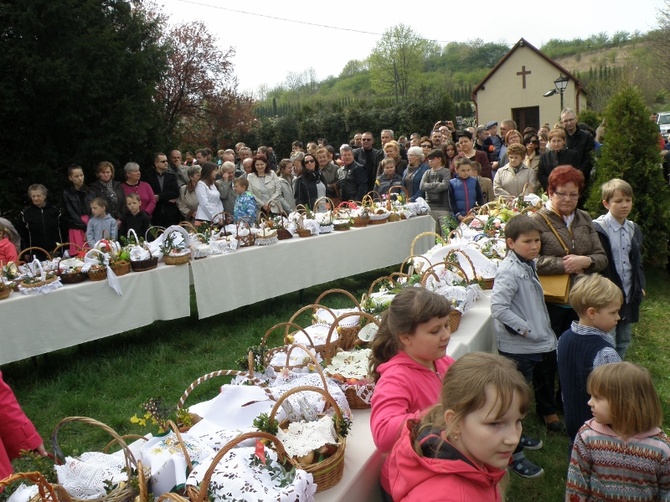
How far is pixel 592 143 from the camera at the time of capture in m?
7.50

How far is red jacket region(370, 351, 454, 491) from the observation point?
6.42ft

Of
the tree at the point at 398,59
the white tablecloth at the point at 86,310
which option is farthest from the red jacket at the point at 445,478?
the tree at the point at 398,59

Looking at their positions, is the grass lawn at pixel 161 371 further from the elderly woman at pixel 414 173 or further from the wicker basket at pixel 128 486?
the elderly woman at pixel 414 173

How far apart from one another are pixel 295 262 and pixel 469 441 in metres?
5.29

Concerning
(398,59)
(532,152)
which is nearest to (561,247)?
(532,152)

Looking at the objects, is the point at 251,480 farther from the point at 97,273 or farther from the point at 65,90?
the point at 65,90

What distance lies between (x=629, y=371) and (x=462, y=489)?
0.95 metres

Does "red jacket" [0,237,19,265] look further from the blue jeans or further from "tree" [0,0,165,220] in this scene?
the blue jeans

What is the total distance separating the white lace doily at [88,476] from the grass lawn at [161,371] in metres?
2.13

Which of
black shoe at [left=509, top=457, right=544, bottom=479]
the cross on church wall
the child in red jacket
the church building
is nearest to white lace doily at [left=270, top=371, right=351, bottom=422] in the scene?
the child in red jacket

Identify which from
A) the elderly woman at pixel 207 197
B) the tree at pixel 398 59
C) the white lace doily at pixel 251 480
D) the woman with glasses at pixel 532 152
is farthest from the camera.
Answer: the tree at pixel 398 59

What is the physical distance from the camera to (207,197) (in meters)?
8.16

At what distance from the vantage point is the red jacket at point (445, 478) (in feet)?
4.79

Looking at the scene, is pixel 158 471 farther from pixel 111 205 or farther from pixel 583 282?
pixel 111 205
